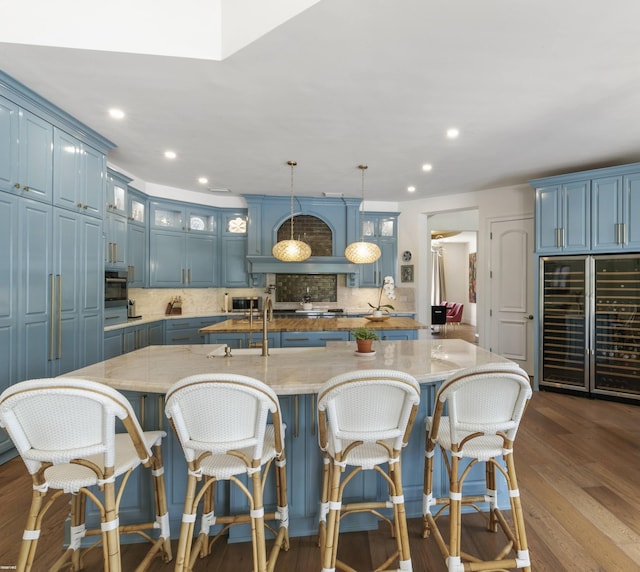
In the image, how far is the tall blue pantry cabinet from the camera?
2.56 meters

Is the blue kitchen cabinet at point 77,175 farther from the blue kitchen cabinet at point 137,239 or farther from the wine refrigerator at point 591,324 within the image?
the wine refrigerator at point 591,324

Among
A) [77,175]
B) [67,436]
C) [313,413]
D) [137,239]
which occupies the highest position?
[77,175]

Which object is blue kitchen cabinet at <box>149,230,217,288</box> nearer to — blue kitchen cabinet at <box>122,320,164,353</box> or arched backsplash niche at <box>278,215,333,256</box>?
blue kitchen cabinet at <box>122,320,164,353</box>

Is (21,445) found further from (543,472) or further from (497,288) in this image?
(497,288)

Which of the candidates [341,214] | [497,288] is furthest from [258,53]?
[497,288]

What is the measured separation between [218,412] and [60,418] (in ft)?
1.80

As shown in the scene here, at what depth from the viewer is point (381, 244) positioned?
20.3ft

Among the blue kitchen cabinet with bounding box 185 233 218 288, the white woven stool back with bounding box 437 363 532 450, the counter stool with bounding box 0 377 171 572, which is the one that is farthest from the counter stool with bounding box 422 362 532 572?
the blue kitchen cabinet with bounding box 185 233 218 288

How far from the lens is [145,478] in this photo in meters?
1.86

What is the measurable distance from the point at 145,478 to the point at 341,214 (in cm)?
482

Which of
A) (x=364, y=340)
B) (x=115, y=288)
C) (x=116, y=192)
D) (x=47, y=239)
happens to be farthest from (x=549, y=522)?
(x=116, y=192)

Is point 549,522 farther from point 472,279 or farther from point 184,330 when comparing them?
point 472,279

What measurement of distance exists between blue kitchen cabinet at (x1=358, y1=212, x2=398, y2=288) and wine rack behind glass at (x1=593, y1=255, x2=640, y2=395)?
2.84 meters

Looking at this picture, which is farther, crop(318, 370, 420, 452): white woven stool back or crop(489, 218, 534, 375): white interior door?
crop(489, 218, 534, 375): white interior door
